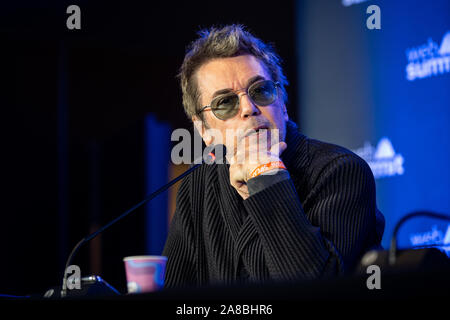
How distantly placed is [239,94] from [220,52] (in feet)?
0.62

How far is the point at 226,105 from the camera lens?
166cm

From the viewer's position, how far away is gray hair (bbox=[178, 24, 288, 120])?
5.72 feet

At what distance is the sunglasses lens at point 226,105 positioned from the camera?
1.64 m

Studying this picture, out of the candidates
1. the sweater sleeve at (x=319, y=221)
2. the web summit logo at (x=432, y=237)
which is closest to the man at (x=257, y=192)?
the sweater sleeve at (x=319, y=221)

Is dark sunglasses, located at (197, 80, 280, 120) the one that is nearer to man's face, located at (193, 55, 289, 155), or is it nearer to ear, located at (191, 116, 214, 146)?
man's face, located at (193, 55, 289, 155)

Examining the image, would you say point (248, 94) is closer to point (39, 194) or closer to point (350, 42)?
point (350, 42)

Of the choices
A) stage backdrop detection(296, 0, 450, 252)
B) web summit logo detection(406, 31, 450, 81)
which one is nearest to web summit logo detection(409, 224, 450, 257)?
stage backdrop detection(296, 0, 450, 252)

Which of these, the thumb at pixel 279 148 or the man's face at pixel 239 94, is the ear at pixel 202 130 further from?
the thumb at pixel 279 148

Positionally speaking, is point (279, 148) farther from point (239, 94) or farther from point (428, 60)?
point (428, 60)

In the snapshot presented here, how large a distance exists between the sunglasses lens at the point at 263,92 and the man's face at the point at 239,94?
15 mm
